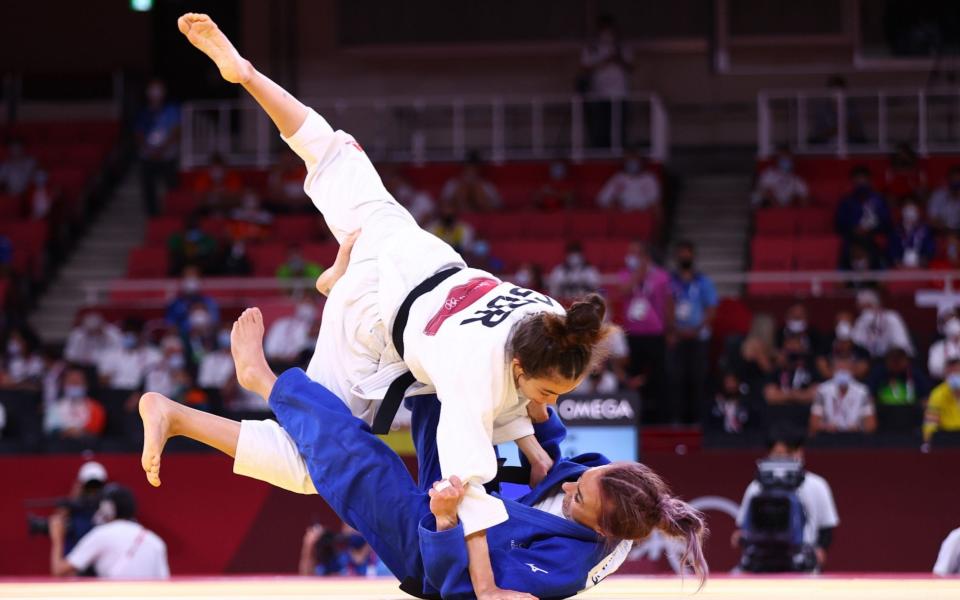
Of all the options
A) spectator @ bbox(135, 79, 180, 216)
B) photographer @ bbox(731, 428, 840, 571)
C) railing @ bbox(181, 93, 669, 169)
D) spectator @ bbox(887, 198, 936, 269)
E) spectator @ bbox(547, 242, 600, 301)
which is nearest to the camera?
photographer @ bbox(731, 428, 840, 571)

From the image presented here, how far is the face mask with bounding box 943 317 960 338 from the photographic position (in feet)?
33.2

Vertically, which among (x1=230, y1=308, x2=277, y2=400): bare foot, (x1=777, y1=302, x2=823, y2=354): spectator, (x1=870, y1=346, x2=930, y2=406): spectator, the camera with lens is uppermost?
(x1=230, y1=308, x2=277, y2=400): bare foot

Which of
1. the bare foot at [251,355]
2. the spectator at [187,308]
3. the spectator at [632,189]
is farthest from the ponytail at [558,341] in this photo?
the spectator at [632,189]

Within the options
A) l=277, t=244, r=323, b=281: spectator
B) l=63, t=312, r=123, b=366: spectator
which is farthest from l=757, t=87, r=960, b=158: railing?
l=63, t=312, r=123, b=366: spectator

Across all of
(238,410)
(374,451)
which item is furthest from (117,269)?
(374,451)

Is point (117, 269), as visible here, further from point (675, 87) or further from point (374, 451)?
point (374, 451)

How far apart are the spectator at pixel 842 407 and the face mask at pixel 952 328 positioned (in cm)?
101

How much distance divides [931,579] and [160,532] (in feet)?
18.4

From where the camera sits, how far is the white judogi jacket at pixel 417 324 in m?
3.84

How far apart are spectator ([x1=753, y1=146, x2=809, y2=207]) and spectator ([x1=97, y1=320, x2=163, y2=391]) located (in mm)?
5750

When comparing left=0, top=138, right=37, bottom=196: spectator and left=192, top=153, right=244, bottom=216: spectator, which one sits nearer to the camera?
left=192, top=153, right=244, bottom=216: spectator

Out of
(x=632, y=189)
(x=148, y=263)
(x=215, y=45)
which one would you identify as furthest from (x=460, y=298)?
(x=148, y=263)

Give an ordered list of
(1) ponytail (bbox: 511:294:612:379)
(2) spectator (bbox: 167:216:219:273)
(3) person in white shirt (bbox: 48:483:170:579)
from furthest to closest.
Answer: (2) spectator (bbox: 167:216:219:273)
(3) person in white shirt (bbox: 48:483:170:579)
(1) ponytail (bbox: 511:294:612:379)

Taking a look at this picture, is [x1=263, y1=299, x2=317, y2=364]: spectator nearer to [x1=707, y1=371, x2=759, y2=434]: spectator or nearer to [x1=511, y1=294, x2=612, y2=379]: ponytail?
[x1=707, y1=371, x2=759, y2=434]: spectator
